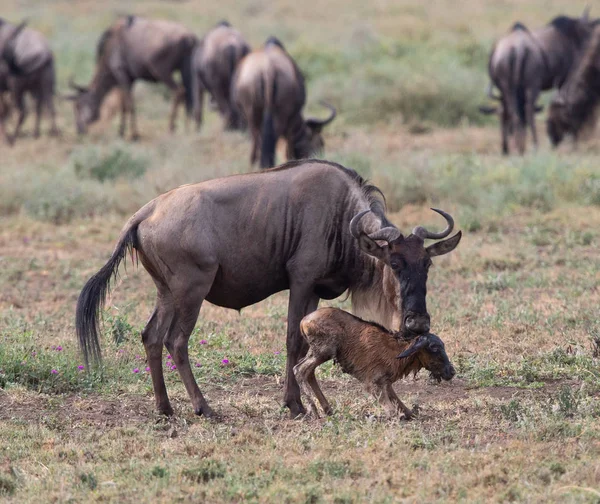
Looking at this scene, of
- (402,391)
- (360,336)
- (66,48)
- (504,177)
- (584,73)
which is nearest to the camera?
(360,336)

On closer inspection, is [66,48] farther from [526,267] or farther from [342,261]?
[342,261]

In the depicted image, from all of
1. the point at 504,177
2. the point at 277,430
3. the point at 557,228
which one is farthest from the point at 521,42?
the point at 277,430

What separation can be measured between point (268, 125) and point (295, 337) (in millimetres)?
7522

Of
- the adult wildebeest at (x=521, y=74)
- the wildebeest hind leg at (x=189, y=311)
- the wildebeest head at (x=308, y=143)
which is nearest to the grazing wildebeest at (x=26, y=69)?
the wildebeest head at (x=308, y=143)

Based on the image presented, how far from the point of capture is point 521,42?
15.9 m

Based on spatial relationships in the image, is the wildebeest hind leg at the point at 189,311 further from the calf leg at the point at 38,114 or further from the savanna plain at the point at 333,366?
the calf leg at the point at 38,114

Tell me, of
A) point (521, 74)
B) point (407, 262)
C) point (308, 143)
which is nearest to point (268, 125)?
point (308, 143)

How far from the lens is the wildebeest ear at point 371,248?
19.1ft

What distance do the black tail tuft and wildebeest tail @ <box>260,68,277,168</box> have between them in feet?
23.3

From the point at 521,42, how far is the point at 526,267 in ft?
23.9

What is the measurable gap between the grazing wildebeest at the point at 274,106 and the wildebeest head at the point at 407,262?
7.42 m

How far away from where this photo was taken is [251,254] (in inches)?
244

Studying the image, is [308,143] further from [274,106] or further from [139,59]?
[139,59]

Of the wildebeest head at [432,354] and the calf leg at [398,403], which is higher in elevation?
the wildebeest head at [432,354]
